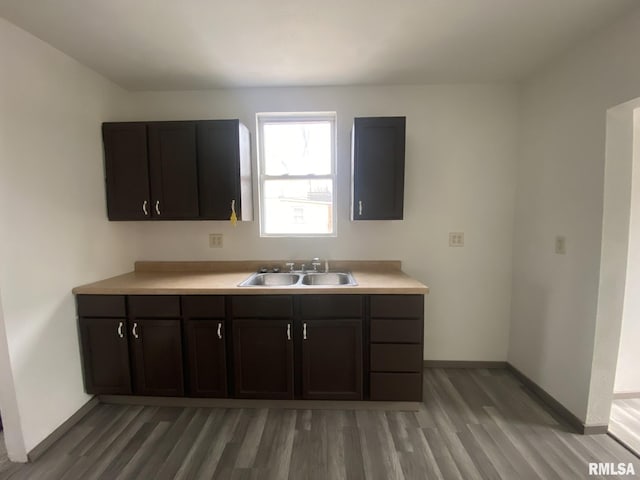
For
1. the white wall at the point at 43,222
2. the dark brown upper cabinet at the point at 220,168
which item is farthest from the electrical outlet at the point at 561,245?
the white wall at the point at 43,222

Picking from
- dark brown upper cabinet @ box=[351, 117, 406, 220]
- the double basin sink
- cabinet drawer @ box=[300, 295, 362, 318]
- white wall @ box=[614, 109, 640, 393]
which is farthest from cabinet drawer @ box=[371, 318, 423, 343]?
white wall @ box=[614, 109, 640, 393]

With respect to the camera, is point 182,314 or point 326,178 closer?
point 182,314

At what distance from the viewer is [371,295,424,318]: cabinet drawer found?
6.18 feet

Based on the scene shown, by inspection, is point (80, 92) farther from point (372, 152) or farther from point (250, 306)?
point (372, 152)

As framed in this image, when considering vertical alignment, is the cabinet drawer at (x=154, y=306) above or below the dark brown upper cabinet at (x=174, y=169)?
below

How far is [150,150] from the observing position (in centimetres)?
219

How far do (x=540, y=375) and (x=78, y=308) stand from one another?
11.1 ft

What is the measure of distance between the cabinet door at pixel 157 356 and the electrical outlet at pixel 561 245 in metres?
2.66

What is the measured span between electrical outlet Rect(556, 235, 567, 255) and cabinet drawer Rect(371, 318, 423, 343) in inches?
42.1

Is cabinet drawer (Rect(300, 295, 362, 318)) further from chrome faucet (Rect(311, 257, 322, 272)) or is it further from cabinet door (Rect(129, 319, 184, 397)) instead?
cabinet door (Rect(129, 319, 184, 397))

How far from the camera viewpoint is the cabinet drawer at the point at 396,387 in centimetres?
191

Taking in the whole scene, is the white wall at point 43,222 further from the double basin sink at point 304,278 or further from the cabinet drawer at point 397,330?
the cabinet drawer at point 397,330

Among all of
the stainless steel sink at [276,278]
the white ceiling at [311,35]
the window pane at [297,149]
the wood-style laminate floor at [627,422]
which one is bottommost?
the wood-style laminate floor at [627,422]

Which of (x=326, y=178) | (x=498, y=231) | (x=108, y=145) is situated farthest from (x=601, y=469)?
(x=108, y=145)
